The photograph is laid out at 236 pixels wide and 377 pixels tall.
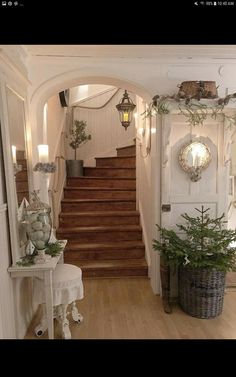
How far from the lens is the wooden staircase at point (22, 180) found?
2111 millimetres

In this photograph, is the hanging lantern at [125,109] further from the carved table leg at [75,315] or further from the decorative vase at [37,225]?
the carved table leg at [75,315]

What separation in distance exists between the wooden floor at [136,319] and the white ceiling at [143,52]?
8.00ft

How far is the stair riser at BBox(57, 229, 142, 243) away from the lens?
12.0 feet

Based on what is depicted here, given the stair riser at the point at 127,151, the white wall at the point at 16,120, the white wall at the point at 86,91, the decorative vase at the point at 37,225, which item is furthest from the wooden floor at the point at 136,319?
the white wall at the point at 86,91

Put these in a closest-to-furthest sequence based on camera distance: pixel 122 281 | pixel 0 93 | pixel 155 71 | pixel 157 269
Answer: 1. pixel 0 93
2. pixel 155 71
3. pixel 157 269
4. pixel 122 281

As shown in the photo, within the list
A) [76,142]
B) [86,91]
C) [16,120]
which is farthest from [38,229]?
[86,91]

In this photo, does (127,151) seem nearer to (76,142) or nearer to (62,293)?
(76,142)

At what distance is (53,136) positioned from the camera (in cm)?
383

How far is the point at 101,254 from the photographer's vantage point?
3.50m

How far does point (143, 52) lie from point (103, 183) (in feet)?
7.98
